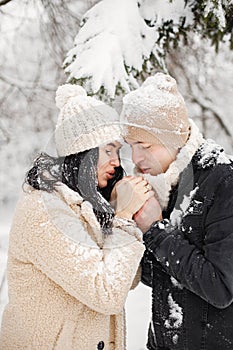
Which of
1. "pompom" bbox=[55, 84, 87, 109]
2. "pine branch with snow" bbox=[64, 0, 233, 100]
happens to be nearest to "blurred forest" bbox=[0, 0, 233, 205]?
"pine branch with snow" bbox=[64, 0, 233, 100]

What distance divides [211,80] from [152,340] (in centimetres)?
856

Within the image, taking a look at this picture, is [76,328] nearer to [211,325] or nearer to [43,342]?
[43,342]

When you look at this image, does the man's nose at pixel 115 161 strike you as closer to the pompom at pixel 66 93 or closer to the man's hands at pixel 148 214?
the man's hands at pixel 148 214

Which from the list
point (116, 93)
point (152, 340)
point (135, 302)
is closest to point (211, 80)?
point (116, 93)

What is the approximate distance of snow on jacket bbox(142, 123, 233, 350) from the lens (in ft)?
6.85

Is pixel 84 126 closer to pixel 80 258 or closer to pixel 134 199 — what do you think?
pixel 134 199

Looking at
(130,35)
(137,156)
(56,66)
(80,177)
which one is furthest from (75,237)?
(56,66)

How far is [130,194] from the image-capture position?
2119 mm

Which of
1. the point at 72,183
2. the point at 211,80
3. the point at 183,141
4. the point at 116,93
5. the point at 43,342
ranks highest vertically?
the point at 211,80

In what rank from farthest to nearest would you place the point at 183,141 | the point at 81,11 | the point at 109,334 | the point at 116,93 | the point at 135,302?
the point at 81,11
the point at 116,93
the point at 135,302
the point at 109,334
the point at 183,141

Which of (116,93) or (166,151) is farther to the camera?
(116,93)

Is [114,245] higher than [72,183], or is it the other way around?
[72,183]

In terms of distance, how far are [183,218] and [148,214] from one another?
145 millimetres

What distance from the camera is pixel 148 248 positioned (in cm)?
222
